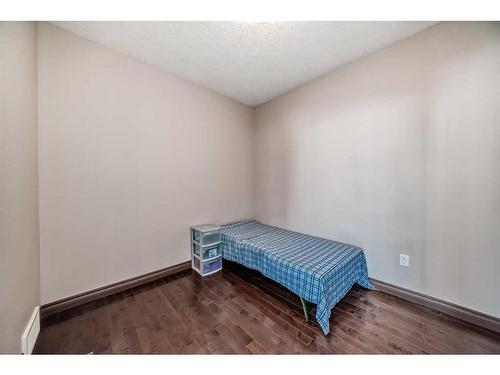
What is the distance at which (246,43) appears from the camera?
159cm

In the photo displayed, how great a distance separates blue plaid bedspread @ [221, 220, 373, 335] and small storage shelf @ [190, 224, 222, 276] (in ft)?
0.33

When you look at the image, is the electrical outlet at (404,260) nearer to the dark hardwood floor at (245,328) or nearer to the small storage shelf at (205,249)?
the dark hardwood floor at (245,328)

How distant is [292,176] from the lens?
2.43 meters

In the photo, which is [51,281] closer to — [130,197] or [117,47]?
[130,197]

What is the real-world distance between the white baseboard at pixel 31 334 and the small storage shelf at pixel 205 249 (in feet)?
4.01

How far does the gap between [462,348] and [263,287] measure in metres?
1.38

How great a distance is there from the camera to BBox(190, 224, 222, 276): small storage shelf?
2051mm

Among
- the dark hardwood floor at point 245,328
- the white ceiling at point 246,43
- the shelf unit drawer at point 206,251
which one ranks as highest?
the white ceiling at point 246,43

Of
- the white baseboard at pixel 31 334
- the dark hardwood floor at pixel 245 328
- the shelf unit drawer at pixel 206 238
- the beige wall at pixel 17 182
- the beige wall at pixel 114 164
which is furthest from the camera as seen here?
the shelf unit drawer at pixel 206 238

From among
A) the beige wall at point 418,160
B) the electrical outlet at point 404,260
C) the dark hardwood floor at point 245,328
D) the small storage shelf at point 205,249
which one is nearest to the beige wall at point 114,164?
the small storage shelf at point 205,249

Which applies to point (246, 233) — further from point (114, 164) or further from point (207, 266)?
point (114, 164)

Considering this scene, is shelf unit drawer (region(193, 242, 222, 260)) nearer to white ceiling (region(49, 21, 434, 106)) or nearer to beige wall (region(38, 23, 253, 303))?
beige wall (region(38, 23, 253, 303))

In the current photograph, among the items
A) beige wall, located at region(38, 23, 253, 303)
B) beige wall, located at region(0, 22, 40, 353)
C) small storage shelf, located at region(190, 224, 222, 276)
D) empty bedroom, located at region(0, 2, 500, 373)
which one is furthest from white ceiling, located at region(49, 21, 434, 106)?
small storage shelf, located at region(190, 224, 222, 276)

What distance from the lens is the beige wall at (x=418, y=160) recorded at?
1257mm
